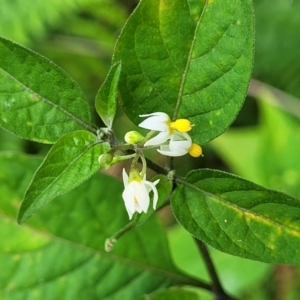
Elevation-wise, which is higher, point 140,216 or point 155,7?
point 155,7

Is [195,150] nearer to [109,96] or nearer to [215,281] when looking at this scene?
[109,96]

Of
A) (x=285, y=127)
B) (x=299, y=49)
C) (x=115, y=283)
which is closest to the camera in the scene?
(x=115, y=283)

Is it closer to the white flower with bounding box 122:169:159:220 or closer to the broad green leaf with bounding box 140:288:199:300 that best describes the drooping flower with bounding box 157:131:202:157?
the white flower with bounding box 122:169:159:220

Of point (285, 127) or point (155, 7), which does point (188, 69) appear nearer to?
point (155, 7)

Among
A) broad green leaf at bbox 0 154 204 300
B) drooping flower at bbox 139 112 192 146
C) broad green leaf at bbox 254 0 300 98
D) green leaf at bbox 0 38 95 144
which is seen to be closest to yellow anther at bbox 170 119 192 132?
drooping flower at bbox 139 112 192 146

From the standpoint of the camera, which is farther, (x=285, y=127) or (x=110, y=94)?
(x=285, y=127)

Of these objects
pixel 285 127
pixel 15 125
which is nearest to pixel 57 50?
pixel 285 127
